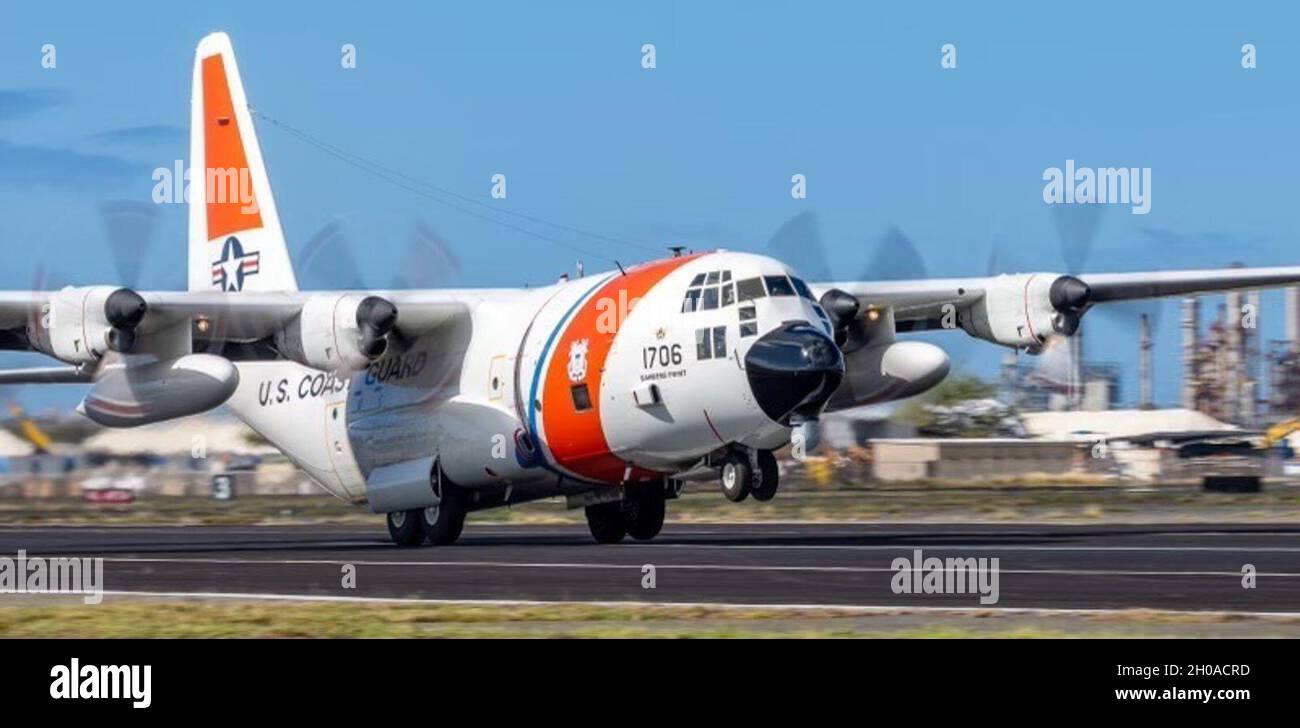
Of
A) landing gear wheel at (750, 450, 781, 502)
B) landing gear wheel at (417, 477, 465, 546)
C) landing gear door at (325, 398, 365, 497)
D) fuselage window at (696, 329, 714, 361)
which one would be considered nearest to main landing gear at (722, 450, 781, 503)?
landing gear wheel at (750, 450, 781, 502)

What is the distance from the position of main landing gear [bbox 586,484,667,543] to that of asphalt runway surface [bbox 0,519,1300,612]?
0.87 feet

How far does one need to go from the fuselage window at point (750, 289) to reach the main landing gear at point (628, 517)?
5.07 meters

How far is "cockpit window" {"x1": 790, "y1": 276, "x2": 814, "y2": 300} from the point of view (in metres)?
25.8

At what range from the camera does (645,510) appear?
29.7m

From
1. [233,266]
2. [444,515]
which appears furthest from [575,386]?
[233,266]

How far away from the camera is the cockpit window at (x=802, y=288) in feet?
84.7

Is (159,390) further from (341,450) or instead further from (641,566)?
(641,566)

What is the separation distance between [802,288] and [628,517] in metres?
5.87

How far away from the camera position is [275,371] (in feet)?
110

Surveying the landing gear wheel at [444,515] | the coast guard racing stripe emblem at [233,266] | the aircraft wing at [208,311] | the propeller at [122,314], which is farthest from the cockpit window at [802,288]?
the coast guard racing stripe emblem at [233,266]

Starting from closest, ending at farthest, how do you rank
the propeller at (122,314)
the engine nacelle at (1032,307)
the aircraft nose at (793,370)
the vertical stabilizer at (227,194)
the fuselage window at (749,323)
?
1. the aircraft nose at (793,370)
2. the fuselage window at (749,323)
3. the propeller at (122,314)
4. the engine nacelle at (1032,307)
5. the vertical stabilizer at (227,194)

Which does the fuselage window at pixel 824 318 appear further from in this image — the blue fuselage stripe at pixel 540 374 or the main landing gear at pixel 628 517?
the main landing gear at pixel 628 517

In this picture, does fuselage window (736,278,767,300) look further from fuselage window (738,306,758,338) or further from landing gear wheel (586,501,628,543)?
landing gear wheel (586,501,628,543)
